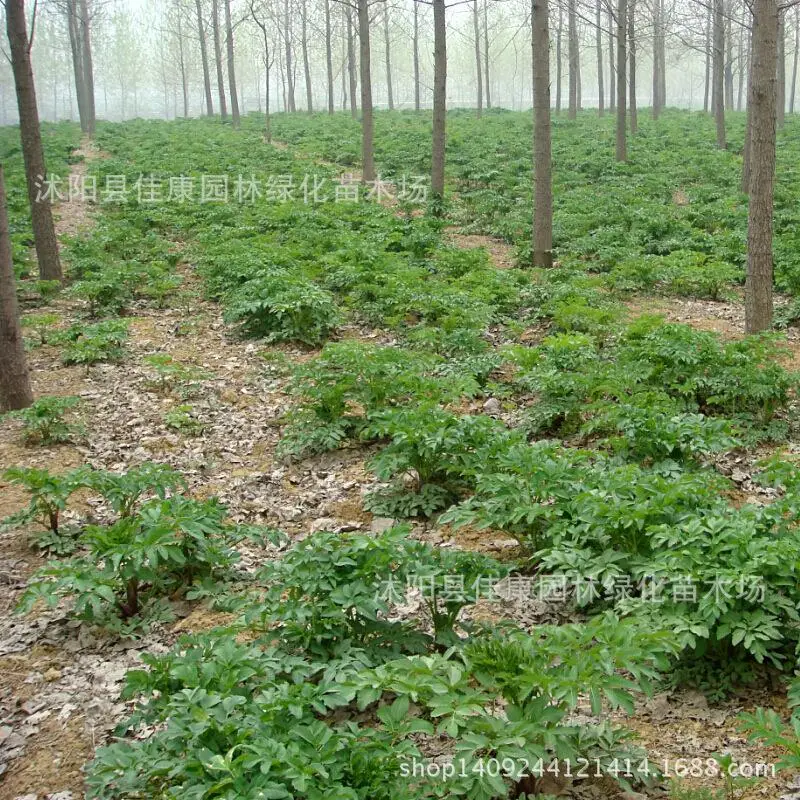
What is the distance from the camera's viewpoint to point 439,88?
14.6 m

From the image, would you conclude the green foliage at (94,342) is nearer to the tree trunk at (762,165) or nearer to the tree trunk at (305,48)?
the tree trunk at (762,165)

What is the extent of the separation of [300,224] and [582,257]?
5145 mm

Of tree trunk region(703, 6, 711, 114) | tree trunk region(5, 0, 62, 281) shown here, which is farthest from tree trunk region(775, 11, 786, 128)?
tree trunk region(5, 0, 62, 281)

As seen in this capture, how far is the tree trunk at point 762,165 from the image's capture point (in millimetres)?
7742

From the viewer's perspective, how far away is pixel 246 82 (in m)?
73.6

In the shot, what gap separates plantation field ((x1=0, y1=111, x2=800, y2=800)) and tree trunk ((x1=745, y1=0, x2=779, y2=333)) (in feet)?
3.04

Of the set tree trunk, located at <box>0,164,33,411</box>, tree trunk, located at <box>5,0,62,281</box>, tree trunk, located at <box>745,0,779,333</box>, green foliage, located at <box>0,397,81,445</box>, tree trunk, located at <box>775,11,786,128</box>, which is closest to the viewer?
green foliage, located at <box>0,397,81,445</box>

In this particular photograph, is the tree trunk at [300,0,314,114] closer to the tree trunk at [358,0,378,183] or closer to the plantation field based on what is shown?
the tree trunk at [358,0,378,183]

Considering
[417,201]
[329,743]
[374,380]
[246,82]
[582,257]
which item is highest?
[246,82]

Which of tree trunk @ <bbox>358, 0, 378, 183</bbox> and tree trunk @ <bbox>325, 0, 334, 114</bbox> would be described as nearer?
tree trunk @ <bbox>358, 0, 378, 183</bbox>

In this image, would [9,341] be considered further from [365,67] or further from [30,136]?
[365,67]

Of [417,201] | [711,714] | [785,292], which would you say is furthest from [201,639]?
[417,201]

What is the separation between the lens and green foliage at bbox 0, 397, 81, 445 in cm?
671

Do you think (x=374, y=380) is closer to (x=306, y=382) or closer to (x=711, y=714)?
(x=306, y=382)
